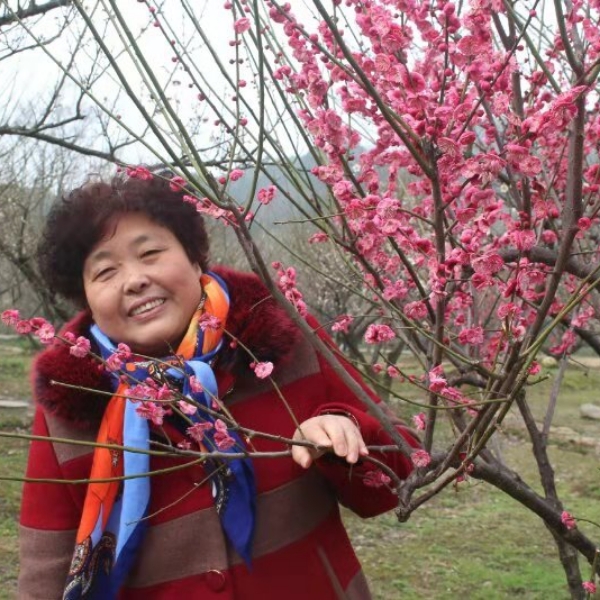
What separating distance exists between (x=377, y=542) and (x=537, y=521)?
5.85 feet

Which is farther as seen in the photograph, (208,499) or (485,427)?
(208,499)

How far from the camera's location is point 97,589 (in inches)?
66.5

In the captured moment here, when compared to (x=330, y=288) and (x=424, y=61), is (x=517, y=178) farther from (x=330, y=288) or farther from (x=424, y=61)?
(x=330, y=288)

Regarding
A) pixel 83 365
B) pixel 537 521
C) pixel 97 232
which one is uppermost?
pixel 97 232

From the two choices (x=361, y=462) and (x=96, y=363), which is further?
(x=96, y=363)

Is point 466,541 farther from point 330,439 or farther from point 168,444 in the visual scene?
point 330,439

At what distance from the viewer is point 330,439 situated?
4.67ft

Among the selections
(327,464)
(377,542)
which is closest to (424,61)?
(327,464)

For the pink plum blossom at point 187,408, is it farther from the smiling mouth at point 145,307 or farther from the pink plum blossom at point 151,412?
the smiling mouth at point 145,307

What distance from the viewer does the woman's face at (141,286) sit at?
1.72 meters

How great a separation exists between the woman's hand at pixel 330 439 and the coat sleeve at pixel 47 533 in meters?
0.61

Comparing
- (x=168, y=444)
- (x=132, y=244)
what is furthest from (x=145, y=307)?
(x=168, y=444)

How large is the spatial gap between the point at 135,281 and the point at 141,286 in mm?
18

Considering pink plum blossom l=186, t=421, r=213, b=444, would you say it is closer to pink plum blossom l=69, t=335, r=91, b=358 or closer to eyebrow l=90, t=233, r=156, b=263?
pink plum blossom l=69, t=335, r=91, b=358
